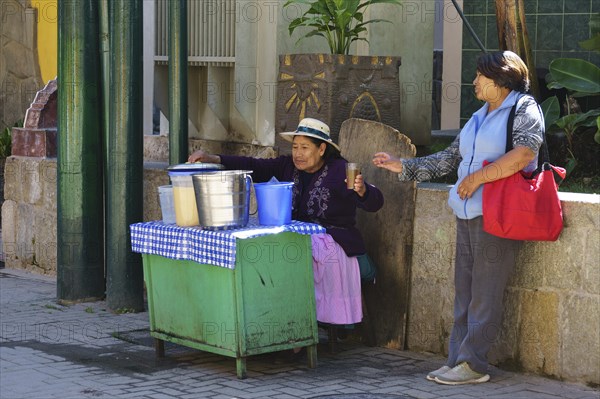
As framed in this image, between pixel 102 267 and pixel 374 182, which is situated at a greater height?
pixel 374 182

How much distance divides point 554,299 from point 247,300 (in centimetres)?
170

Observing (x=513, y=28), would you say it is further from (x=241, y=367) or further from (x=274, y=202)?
(x=241, y=367)

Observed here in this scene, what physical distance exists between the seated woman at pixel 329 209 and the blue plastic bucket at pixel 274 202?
0.36 m

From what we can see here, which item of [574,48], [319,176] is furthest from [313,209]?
[574,48]

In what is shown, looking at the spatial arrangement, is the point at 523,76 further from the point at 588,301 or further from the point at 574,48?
the point at 574,48

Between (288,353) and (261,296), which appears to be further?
(288,353)

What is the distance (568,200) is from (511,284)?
615 mm

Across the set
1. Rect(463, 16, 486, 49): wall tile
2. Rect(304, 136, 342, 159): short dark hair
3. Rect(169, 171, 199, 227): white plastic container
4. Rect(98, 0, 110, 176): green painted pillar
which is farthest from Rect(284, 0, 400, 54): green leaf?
Rect(463, 16, 486, 49): wall tile

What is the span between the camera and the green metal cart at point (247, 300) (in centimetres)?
638

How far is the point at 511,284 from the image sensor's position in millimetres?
6621

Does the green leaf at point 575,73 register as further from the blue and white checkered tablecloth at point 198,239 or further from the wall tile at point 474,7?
the wall tile at point 474,7

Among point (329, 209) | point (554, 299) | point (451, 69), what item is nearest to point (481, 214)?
point (554, 299)

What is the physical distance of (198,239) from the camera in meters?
6.48

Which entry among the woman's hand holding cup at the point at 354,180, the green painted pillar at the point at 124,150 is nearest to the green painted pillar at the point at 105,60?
the green painted pillar at the point at 124,150
